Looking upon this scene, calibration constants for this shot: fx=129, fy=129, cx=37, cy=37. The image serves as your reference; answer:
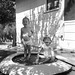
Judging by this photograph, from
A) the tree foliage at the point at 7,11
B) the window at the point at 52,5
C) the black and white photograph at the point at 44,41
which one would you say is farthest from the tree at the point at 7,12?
the window at the point at 52,5

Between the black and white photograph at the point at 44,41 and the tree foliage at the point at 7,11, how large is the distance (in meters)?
4.29

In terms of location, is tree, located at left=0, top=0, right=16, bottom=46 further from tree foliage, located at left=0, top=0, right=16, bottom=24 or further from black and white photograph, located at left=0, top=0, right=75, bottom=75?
black and white photograph, located at left=0, top=0, right=75, bottom=75

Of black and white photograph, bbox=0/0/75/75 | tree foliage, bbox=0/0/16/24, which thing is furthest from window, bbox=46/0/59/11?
tree foliage, bbox=0/0/16/24

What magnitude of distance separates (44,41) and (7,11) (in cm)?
1449

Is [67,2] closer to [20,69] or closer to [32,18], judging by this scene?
[32,18]

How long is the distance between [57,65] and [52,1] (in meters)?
6.14

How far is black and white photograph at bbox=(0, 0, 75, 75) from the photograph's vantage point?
3.75 meters

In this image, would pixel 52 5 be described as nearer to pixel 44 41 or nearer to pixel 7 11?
pixel 44 41

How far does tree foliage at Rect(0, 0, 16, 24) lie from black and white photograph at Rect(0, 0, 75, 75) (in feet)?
14.1

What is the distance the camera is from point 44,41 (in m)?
4.07

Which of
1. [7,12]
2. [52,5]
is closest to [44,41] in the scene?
[52,5]

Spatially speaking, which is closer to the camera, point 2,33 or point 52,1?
point 52,1

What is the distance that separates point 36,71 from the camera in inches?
135

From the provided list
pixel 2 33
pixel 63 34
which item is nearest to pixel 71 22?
pixel 63 34
